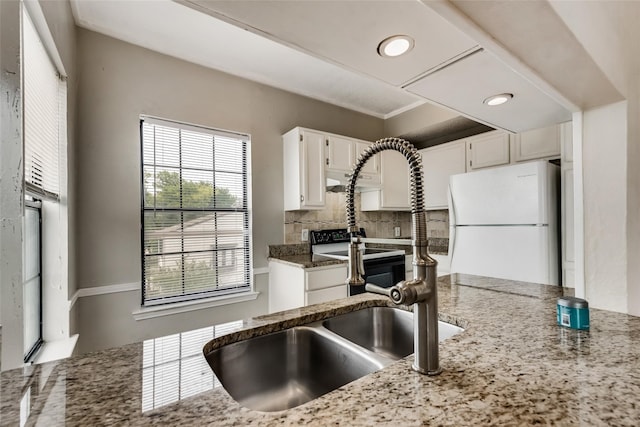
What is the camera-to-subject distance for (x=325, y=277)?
8.32 ft

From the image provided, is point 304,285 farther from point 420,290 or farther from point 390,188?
point 420,290

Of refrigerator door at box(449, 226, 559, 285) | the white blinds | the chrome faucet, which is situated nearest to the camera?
the chrome faucet

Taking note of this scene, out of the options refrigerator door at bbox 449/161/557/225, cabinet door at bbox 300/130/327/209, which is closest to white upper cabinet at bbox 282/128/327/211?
cabinet door at bbox 300/130/327/209

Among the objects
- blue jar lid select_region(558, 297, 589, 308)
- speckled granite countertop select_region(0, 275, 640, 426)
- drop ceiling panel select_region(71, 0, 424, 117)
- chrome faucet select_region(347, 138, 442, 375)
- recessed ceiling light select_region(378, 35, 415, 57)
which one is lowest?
speckled granite countertop select_region(0, 275, 640, 426)

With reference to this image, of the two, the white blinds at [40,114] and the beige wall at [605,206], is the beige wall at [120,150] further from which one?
the beige wall at [605,206]

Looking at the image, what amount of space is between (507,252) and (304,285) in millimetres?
1753

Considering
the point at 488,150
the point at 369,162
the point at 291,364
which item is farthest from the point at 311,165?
the point at 291,364

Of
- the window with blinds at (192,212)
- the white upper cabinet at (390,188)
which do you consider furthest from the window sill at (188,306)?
the white upper cabinet at (390,188)

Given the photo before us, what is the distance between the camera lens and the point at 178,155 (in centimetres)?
244

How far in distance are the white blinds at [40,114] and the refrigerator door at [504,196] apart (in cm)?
305

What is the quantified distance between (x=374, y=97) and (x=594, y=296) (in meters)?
2.79

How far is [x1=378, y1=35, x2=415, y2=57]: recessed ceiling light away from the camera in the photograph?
0.85 meters

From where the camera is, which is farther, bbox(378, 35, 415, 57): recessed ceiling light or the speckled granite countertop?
bbox(378, 35, 415, 57): recessed ceiling light

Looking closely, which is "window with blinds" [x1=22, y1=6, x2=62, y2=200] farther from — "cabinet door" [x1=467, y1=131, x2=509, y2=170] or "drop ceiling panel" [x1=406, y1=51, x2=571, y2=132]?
"cabinet door" [x1=467, y1=131, x2=509, y2=170]
